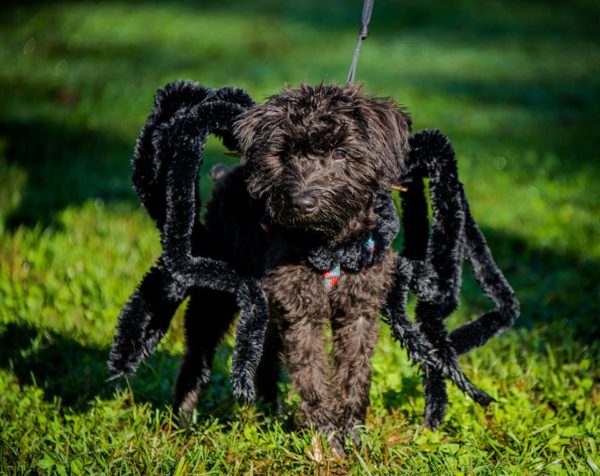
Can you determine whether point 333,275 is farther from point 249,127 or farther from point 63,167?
point 63,167

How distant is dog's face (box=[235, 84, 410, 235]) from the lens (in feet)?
10.6

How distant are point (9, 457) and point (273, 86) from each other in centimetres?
1067

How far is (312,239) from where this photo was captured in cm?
340

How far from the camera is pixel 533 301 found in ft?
18.9

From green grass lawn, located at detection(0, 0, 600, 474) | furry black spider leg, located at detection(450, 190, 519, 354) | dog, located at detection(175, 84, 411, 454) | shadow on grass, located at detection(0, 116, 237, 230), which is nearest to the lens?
dog, located at detection(175, 84, 411, 454)

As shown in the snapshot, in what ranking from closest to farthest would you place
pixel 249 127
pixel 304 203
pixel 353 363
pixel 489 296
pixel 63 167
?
pixel 304 203 → pixel 249 127 → pixel 353 363 → pixel 489 296 → pixel 63 167

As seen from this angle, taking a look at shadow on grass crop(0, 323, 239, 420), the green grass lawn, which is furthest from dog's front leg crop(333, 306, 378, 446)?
shadow on grass crop(0, 323, 239, 420)

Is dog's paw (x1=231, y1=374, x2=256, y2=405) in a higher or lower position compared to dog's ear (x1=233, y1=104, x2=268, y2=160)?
lower

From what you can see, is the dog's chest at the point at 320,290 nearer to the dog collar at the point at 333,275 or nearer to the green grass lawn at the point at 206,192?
the dog collar at the point at 333,275

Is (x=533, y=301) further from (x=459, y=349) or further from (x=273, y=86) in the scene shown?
(x=273, y=86)

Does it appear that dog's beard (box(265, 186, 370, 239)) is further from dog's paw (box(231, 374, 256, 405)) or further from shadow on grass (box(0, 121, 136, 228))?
A: shadow on grass (box(0, 121, 136, 228))

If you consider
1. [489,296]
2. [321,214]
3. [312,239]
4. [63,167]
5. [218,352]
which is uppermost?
[321,214]

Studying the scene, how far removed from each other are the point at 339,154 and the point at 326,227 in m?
0.36

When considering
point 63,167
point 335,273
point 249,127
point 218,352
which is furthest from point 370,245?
point 63,167
